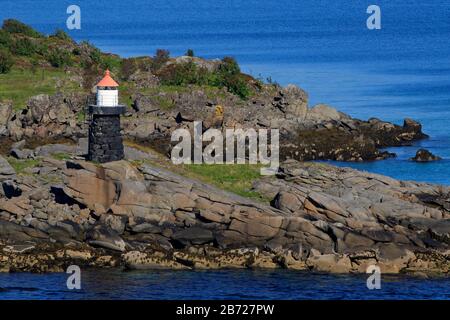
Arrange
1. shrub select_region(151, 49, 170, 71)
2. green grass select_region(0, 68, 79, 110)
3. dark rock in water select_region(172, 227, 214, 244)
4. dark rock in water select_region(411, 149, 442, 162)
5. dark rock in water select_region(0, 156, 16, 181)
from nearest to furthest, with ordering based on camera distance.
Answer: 1. dark rock in water select_region(172, 227, 214, 244)
2. dark rock in water select_region(0, 156, 16, 181)
3. green grass select_region(0, 68, 79, 110)
4. dark rock in water select_region(411, 149, 442, 162)
5. shrub select_region(151, 49, 170, 71)

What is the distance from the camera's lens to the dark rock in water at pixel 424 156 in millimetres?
82438

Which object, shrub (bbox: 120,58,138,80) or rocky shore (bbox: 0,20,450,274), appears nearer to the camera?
rocky shore (bbox: 0,20,450,274)

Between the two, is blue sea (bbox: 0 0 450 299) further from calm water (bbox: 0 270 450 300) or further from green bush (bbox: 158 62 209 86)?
green bush (bbox: 158 62 209 86)

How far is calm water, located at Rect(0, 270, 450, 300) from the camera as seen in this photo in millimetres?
51062

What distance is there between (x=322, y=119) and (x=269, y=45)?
68.7 metres

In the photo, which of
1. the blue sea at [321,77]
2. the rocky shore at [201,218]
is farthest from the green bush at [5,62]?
the blue sea at [321,77]

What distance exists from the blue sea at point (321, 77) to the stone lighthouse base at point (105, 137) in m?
8.49

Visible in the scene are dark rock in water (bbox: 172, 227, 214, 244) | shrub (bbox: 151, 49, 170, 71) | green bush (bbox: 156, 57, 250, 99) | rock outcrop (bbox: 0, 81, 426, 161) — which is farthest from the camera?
shrub (bbox: 151, 49, 170, 71)

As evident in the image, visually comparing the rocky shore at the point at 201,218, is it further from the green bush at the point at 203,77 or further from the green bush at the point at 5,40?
the green bush at the point at 5,40

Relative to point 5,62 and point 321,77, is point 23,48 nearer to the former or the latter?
point 5,62

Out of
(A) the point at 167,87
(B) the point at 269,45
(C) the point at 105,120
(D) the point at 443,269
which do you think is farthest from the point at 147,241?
(B) the point at 269,45

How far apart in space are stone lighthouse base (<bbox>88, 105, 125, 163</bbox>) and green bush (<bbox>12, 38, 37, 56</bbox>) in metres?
32.0

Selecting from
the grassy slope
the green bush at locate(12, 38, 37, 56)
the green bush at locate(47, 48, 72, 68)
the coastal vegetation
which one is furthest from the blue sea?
the green bush at locate(12, 38, 37, 56)

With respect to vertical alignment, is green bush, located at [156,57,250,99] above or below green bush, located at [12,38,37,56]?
below
